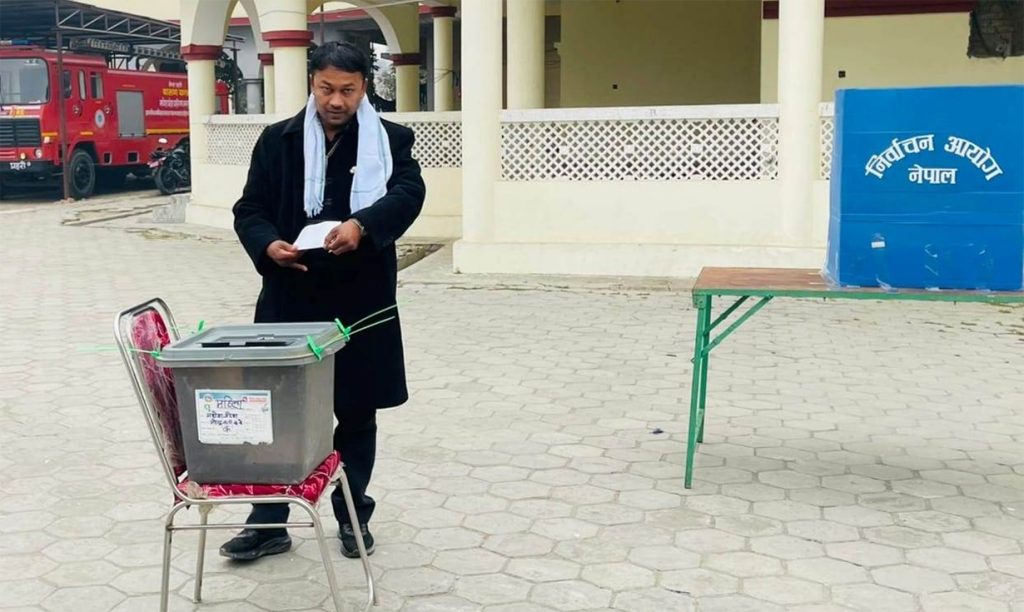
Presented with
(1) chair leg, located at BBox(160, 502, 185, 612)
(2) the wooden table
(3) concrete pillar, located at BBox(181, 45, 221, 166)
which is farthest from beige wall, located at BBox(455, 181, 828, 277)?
(1) chair leg, located at BBox(160, 502, 185, 612)

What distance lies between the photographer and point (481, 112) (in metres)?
9.66

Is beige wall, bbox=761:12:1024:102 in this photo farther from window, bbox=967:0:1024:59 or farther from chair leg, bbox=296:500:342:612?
chair leg, bbox=296:500:342:612

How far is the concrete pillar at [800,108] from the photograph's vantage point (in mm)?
8992

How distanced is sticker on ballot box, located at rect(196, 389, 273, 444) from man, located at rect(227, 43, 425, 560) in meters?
0.56

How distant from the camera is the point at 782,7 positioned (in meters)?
→ 9.12

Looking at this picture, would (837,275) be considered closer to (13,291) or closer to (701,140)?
(701,140)

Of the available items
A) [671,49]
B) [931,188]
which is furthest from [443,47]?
[931,188]

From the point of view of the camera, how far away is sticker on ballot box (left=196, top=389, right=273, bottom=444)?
8.53ft

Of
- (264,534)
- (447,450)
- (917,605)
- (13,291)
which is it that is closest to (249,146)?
(13,291)

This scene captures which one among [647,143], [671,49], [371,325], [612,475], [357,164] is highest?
[671,49]

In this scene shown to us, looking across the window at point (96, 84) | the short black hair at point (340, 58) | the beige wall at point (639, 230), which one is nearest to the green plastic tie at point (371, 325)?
the short black hair at point (340, 58)

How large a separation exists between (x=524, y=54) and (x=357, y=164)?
7990 mm

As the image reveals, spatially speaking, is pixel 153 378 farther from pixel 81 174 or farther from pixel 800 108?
pixel 81 174

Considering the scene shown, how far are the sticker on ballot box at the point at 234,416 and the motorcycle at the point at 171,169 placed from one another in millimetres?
18613
